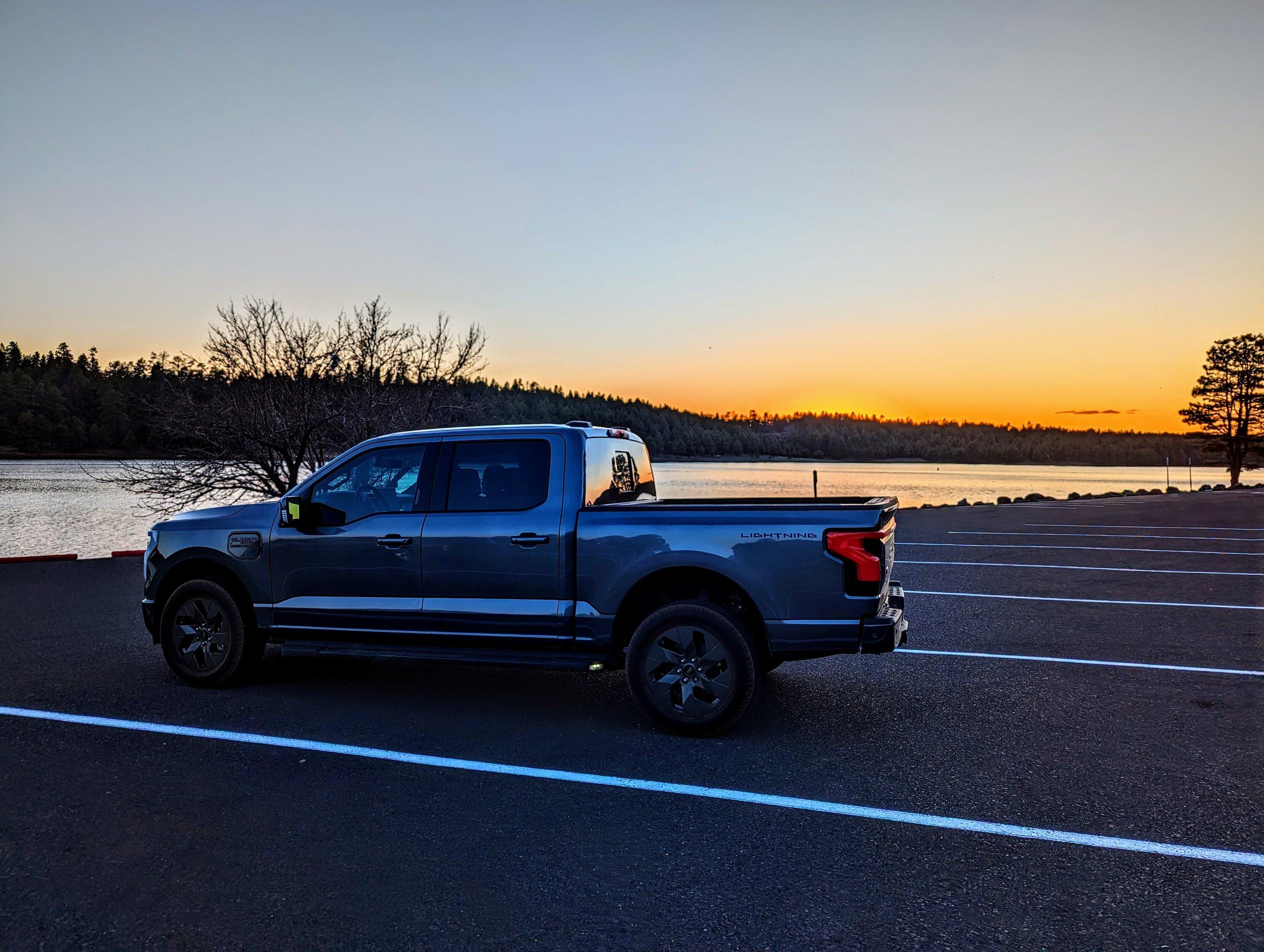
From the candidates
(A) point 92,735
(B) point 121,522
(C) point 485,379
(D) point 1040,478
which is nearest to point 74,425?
(B) point 121,522

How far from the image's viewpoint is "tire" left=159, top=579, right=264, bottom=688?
639 centimetres

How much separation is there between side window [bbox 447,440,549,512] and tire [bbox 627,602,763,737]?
1.21 m

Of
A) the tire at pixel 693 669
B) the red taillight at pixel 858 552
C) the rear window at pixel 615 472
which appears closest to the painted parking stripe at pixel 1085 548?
the rear window at pixel 615 472

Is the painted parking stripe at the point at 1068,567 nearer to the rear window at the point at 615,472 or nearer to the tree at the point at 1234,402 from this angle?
the rear window at the point at 615,472

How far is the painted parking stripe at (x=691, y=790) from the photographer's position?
3730 millimetres

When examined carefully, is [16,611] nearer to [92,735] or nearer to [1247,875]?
[92,735]

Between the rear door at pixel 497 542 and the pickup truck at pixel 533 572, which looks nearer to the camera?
the pickup truck at pixel 533 572

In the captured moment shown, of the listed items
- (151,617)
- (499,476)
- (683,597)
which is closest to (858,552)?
(683,597)

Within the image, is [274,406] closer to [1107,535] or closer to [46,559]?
[46,559]

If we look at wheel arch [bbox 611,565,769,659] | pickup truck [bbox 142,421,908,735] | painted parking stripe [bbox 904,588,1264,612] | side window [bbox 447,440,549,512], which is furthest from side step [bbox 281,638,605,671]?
painted parking stripe [bbox 904,588,1264,612]

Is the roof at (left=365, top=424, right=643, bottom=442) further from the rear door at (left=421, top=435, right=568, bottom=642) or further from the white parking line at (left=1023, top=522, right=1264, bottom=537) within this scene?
the white parking line at (left=1023, top=522, right=1264, bottom=537)

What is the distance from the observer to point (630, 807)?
4.23 metres

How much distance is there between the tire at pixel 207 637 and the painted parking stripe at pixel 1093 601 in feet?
25.4

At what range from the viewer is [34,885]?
342cm
